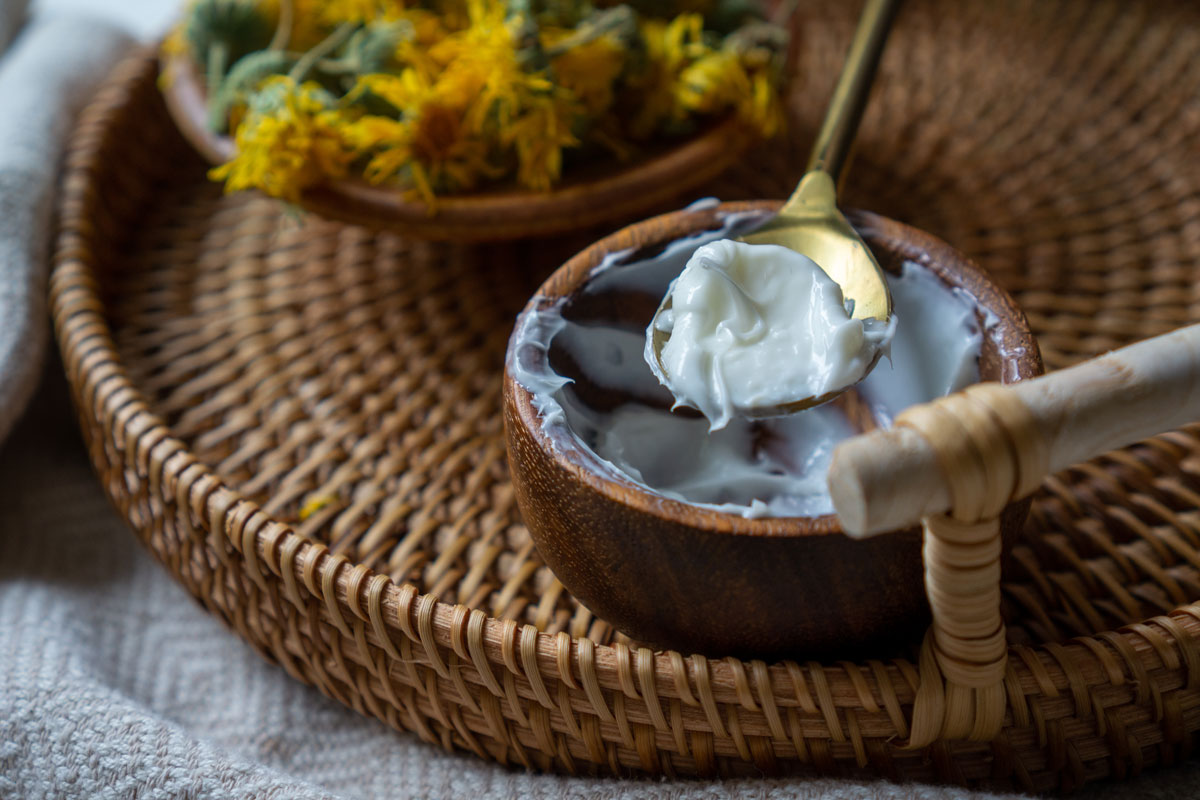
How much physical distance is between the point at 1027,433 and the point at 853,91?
1.40 ft

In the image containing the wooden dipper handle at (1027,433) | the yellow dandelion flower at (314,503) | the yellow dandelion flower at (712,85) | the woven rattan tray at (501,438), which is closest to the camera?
the wooden dipper handle at (1027,433)

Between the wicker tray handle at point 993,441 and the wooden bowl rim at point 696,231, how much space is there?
6 centimetres

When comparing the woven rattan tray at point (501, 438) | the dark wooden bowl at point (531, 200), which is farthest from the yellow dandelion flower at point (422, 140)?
the woven rattan tray at point (501, 438)

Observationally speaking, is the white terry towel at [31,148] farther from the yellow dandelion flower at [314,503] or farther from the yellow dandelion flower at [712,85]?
the yellow dandelion flower at [712,85]

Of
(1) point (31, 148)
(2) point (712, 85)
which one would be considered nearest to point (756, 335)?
(2) point (712, 85)

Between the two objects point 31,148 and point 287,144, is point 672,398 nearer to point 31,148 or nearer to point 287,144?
point 287,144

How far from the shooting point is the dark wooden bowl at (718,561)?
0.46 m

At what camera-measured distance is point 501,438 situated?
2.47 ft

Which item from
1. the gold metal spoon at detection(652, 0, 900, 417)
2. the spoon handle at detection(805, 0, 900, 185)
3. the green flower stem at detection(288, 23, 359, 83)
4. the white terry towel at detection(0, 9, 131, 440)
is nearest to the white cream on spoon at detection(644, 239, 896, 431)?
the gold metal spoon at detection(652, 0, 900, 417)

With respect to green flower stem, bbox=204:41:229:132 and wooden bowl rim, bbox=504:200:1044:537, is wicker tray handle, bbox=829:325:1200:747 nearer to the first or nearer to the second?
wooden bowl rim, bbox=504:200:1044:537

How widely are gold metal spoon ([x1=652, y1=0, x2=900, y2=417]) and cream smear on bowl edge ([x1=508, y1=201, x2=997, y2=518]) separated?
0.02 m

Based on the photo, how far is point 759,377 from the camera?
Result: 570mm

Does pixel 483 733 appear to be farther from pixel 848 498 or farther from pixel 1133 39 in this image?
pixel 1133 39

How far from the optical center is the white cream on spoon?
56 cm
